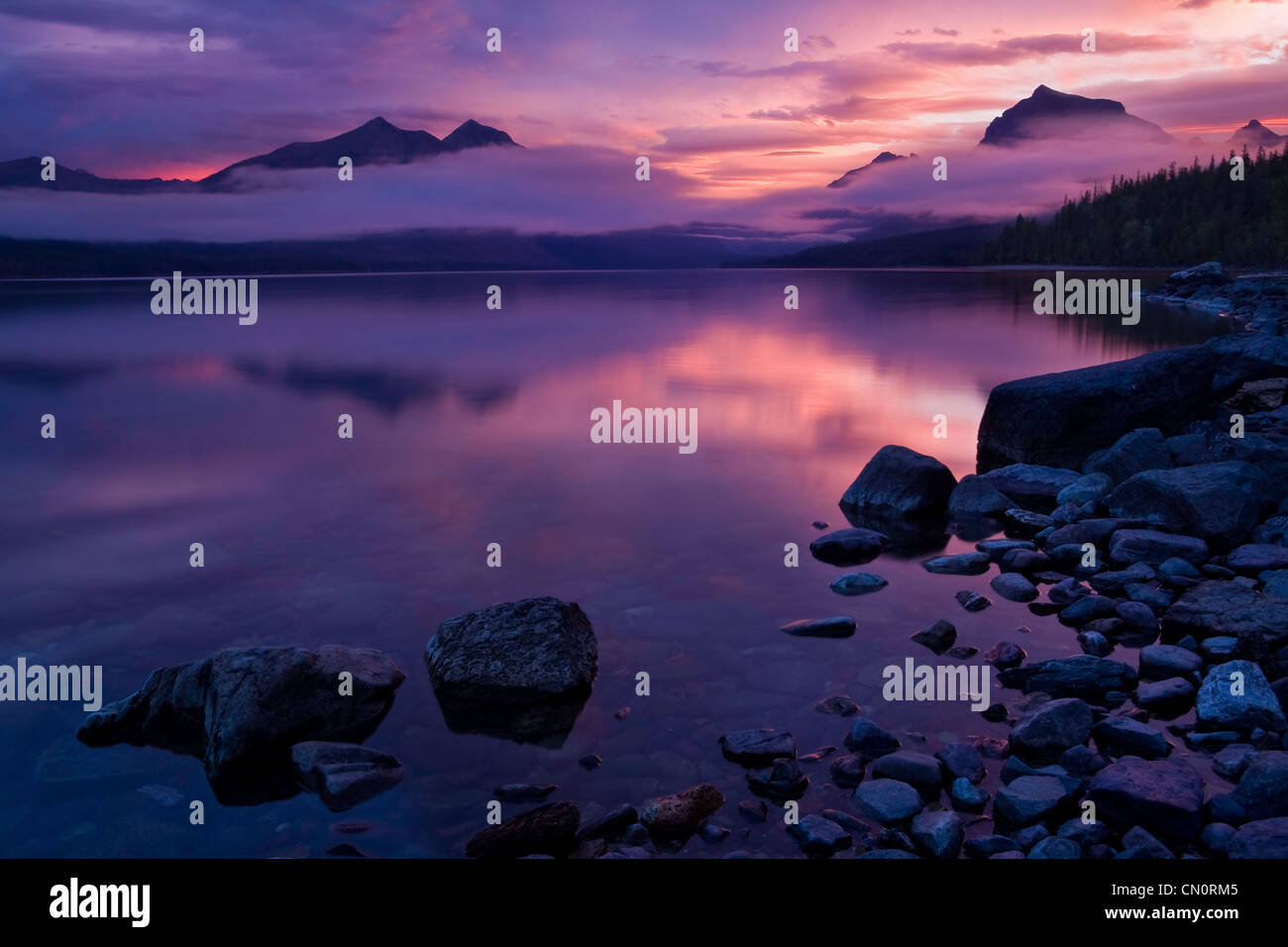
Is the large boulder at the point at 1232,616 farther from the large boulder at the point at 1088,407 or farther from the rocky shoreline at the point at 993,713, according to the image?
the large boulder at the point at 1088,407

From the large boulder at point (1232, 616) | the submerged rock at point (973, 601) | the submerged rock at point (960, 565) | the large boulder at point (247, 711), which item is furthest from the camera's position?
the submerged rock at point (960, 565)

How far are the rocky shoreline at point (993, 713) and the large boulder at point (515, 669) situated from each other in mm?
24

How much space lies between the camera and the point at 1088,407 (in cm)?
1930

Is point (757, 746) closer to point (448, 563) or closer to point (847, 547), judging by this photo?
point (847, 547)

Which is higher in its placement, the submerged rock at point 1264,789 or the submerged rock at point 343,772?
the submerged rock at point 1264,789

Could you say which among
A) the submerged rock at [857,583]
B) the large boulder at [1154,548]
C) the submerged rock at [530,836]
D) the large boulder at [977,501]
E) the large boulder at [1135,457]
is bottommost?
the submerged rock at [530,836]

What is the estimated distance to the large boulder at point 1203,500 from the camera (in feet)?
43.8

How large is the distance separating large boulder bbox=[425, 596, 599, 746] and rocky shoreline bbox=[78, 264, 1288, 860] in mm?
24

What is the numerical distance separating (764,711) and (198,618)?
746 cm

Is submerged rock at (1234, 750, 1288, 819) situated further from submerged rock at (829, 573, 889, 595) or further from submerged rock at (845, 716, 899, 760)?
submerged rock at (829, 573, 889, 595)

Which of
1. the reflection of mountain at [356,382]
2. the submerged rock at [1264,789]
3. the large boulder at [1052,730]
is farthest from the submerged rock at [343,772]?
the reflection of mountain at [356,382]

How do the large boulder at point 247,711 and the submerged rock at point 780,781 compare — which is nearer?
the submerged rock at point 780,781

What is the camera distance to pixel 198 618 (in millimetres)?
11875

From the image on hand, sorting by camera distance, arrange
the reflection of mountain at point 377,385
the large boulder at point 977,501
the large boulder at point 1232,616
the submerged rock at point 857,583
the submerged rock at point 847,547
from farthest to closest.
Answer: the reflection of mountain at point 377,385 < the large boulder at point 977,501 < the submerged rock at point 847,547 < the submerged rock at point 857,583 < the large boulder at point 1232,616
